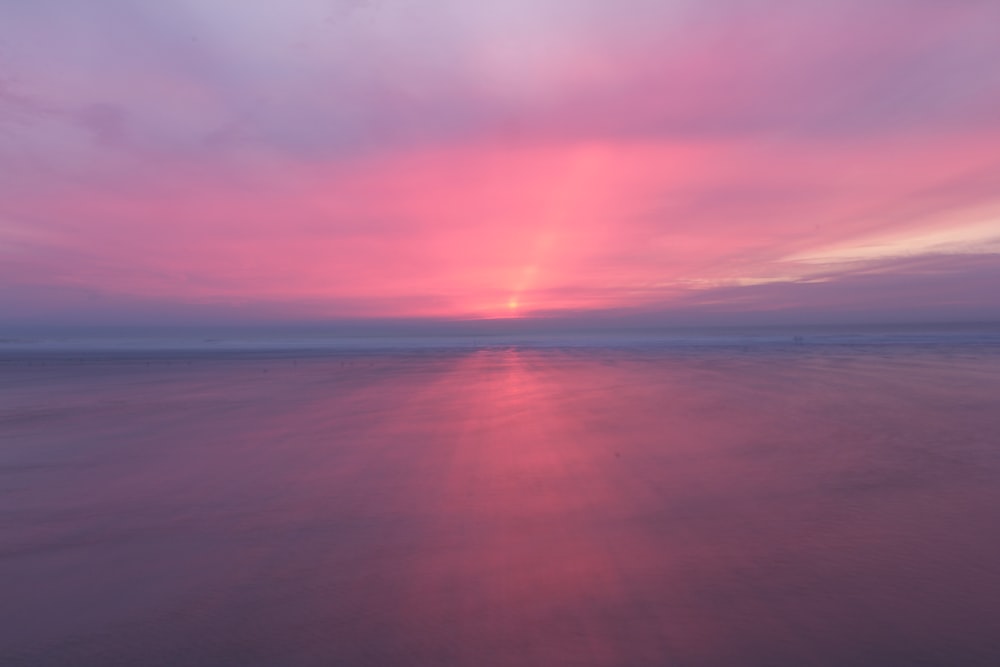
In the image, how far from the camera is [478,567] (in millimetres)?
5574

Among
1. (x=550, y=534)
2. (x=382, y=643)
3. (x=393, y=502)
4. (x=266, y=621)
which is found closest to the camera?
(x=382, y=643)

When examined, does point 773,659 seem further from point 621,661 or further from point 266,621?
point 266,621

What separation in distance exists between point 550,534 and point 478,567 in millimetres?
1062

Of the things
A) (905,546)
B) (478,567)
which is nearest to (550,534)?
(478,567)

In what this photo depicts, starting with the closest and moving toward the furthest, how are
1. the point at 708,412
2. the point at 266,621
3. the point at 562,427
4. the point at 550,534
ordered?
the point at 266,621, the point at 550,534, the point at 562,427, the point at 708,412

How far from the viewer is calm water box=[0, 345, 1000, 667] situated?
14.1 feet

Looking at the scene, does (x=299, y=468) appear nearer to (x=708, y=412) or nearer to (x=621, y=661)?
(x=621, y=661)

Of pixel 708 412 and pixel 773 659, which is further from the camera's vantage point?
pixel 708 412

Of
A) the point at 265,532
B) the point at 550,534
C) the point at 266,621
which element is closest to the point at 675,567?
the point at 550,534

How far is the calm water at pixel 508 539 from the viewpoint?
431 centimetres

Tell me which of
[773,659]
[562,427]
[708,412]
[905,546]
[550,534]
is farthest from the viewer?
[708,412]

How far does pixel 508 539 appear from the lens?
6250 millimetres

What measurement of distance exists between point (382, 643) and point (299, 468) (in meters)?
5.31

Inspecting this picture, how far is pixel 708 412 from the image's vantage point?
13.6 m
